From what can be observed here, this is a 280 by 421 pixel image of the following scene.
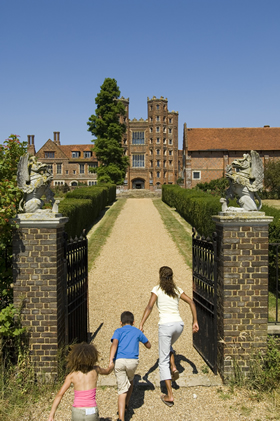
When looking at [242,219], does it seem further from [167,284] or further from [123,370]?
[123,370]

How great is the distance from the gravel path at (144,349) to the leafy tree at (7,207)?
72.9 inches

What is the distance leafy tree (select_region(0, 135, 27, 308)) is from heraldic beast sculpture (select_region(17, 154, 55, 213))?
0.60 ft

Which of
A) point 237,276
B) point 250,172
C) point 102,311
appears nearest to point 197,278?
point 237,276

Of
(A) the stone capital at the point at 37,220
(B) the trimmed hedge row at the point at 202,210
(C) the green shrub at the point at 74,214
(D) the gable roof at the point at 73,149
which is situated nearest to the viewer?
(A) the stone capital at the point at 37,220

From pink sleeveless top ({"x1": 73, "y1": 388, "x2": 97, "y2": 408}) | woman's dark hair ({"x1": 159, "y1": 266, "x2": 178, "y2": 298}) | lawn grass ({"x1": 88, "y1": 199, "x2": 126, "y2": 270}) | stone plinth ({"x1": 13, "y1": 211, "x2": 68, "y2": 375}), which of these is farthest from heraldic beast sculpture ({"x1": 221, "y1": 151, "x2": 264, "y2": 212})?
lawn grass ({"x1": 88, "y1": 199, "x2": 126, "y2": 270})

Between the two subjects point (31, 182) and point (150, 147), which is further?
point (150, 147)

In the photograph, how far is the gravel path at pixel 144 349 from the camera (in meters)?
4.26

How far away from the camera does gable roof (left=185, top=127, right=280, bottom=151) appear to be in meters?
40.9

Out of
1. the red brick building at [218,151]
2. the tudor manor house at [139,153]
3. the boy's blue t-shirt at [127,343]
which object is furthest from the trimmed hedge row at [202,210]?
the tudor manor house at [139,153]

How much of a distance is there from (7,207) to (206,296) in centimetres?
339

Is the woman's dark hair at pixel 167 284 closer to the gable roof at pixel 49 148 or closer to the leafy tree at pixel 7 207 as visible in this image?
the leafy tree at pixel 7 207

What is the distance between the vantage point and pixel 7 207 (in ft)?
16.8

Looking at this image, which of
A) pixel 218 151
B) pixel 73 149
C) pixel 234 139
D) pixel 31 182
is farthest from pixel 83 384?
pixel 73 149

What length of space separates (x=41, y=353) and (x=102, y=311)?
3372 millimetres
